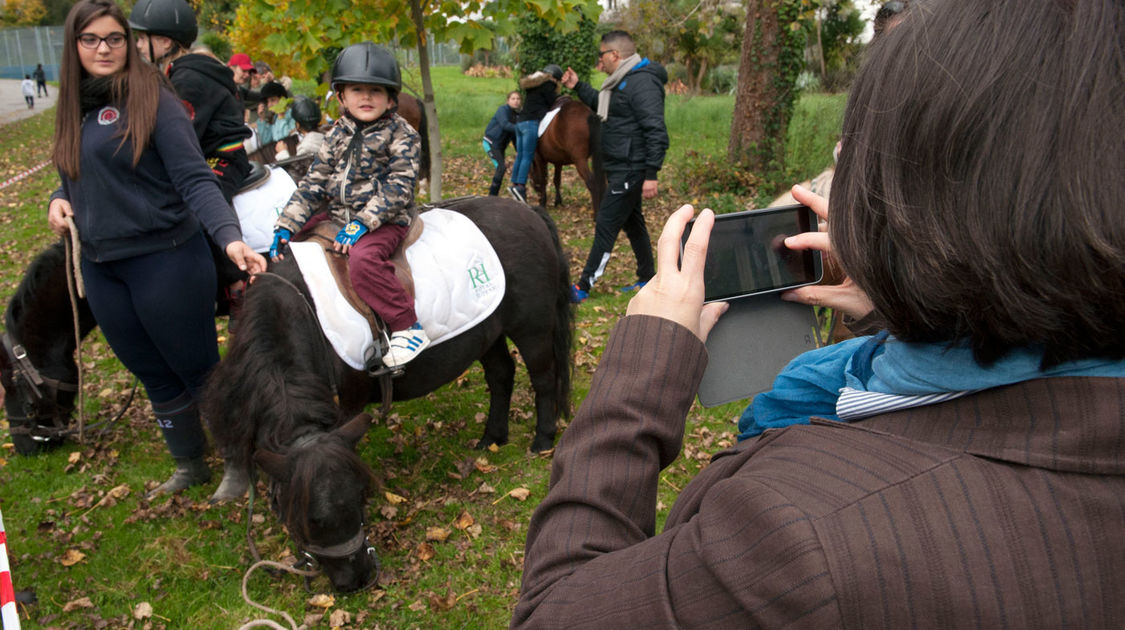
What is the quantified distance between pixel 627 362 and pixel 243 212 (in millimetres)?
4345

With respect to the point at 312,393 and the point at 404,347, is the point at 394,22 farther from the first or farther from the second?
the point at 312,393

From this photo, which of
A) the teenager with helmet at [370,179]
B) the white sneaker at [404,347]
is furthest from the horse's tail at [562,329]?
the white sneaker at [404,347]

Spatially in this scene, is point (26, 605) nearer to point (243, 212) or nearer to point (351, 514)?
point (351, 514)

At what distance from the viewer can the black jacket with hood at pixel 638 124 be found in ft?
22.3

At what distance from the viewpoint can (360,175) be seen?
12.3ft

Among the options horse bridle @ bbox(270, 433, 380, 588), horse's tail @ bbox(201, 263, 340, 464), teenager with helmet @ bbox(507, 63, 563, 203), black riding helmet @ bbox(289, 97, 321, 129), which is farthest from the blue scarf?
teenager with helmet @ bbox(507, 63, 563, 203)

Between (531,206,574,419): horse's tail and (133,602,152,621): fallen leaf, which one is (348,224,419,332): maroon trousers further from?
(133,602,152,621): fallen leaf

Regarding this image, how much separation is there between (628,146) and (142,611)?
5.44 m

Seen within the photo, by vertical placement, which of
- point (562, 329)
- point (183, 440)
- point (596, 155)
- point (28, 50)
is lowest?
point (183, 440)

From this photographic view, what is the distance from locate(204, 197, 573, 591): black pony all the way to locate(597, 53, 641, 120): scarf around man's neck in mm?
3487

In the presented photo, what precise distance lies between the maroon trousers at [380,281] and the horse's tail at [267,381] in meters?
0.31

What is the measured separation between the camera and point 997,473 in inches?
25.1

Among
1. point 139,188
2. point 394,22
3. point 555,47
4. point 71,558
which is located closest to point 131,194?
point 139,188

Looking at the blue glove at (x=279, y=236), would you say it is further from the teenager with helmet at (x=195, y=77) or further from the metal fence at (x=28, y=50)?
the metal fence at (x=28, y=50)
